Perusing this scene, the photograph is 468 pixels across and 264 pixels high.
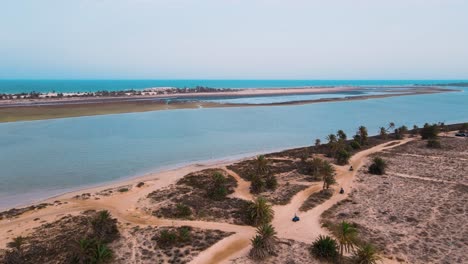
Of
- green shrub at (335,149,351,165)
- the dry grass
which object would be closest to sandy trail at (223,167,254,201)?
the dry grass

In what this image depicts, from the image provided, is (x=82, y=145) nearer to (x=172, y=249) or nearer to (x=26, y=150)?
(x=26, y=150)

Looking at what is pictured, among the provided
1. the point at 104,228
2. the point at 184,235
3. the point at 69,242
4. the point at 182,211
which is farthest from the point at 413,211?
the point at 69,242

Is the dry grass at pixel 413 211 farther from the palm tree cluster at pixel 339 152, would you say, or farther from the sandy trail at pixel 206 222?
the palm tree cluster at pixel 339 152

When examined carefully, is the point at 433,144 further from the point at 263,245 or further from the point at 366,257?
the point at 263,245

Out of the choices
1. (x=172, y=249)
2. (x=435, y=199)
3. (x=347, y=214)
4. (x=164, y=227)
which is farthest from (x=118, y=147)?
(x=435, y=199)

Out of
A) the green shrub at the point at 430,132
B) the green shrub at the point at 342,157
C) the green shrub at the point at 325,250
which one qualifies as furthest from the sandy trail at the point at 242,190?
the green shrub at the point at 430,132

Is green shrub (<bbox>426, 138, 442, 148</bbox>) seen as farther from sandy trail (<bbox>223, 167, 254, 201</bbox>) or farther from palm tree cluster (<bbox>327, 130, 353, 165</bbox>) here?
sandy trail (<bbox>223, 167, 254, 201</bbox>)
